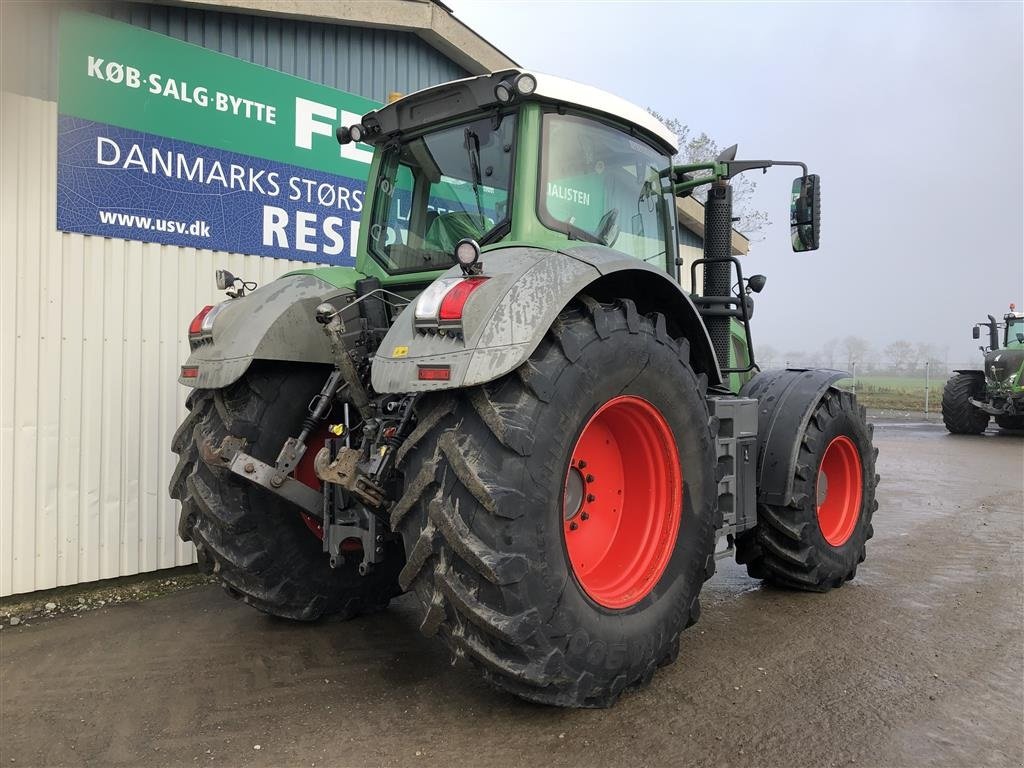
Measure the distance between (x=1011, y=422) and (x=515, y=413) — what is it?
18158 millimetres

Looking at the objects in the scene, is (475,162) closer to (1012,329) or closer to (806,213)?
(806,213)

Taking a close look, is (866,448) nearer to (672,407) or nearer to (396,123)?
→ (672,407)

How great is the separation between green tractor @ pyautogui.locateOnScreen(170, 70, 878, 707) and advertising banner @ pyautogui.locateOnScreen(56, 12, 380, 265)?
161 cm

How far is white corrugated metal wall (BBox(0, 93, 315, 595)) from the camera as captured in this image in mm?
4234

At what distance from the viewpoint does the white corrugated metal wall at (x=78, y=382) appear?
4.23 metres

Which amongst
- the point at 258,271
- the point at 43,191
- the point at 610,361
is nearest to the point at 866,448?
the point at 610,361

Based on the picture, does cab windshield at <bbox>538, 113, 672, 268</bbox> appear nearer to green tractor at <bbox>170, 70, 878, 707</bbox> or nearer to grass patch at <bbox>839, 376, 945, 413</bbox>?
green tractor at <bbox>170, 70, 878, 707</bbox>

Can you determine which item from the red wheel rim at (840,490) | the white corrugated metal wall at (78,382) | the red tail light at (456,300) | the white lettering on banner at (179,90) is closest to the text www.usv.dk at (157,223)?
the white corrugated metal wall at (78,382)

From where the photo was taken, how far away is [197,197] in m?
5.02

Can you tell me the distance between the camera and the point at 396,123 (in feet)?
12.2

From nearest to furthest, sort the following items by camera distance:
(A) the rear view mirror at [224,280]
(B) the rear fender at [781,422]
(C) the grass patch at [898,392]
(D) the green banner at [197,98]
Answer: (A) the rear view mirror at [224,280] < (B) the rear fender at [781,422] < (D) the green banner at [197,98] < (C) the grass patch at [898,392]

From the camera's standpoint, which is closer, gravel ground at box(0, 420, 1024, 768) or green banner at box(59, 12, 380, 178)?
gravel ground at box(0, 420, 1024, 768)

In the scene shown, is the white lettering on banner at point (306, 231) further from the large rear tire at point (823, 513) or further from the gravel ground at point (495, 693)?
the large rear tire at point (823, 513)

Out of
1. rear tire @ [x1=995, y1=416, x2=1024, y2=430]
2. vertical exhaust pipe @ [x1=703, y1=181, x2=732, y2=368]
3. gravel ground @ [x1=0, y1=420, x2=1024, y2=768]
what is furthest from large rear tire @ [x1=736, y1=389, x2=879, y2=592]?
rear tire @ [x1=995, y1=416, x2=1024, y2=430]
